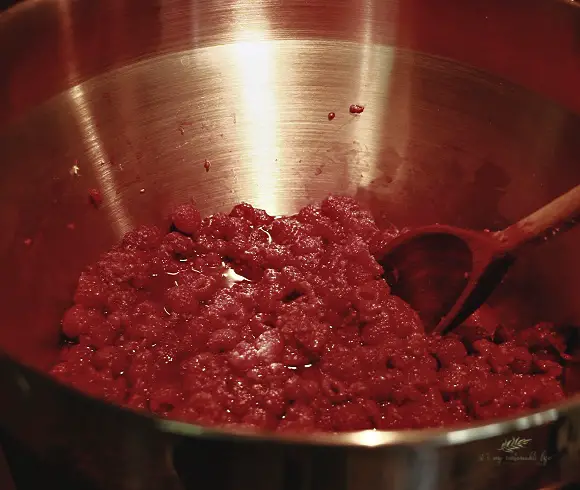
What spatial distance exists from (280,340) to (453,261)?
439 millimetres

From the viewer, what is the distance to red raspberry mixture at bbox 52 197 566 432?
1.26 m

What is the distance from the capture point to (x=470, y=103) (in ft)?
5.26

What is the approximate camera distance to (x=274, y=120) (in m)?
1.70

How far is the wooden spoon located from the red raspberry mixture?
0.05m

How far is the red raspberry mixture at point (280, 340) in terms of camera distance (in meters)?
1.26

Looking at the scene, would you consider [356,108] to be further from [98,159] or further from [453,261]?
[98,159]

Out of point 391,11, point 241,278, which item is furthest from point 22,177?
point 391,11

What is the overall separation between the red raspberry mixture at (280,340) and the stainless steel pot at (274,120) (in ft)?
0.30

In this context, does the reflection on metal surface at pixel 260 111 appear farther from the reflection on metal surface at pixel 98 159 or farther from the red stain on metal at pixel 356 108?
A: the reflection on metal surface at pixel 98 159

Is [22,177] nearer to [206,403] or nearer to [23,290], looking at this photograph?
[23,290]

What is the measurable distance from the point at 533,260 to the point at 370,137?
53cm

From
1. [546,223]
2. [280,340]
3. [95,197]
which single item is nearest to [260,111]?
[95,197]

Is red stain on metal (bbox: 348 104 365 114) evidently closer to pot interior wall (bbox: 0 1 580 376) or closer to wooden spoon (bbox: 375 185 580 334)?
pot interior wall (bbox: 0 1 580 376)

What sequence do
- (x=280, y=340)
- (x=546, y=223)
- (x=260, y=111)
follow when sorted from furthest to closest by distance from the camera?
1. (x=260, y=111)
2. (x=280, y=340)
3. (x=546, y=223)
